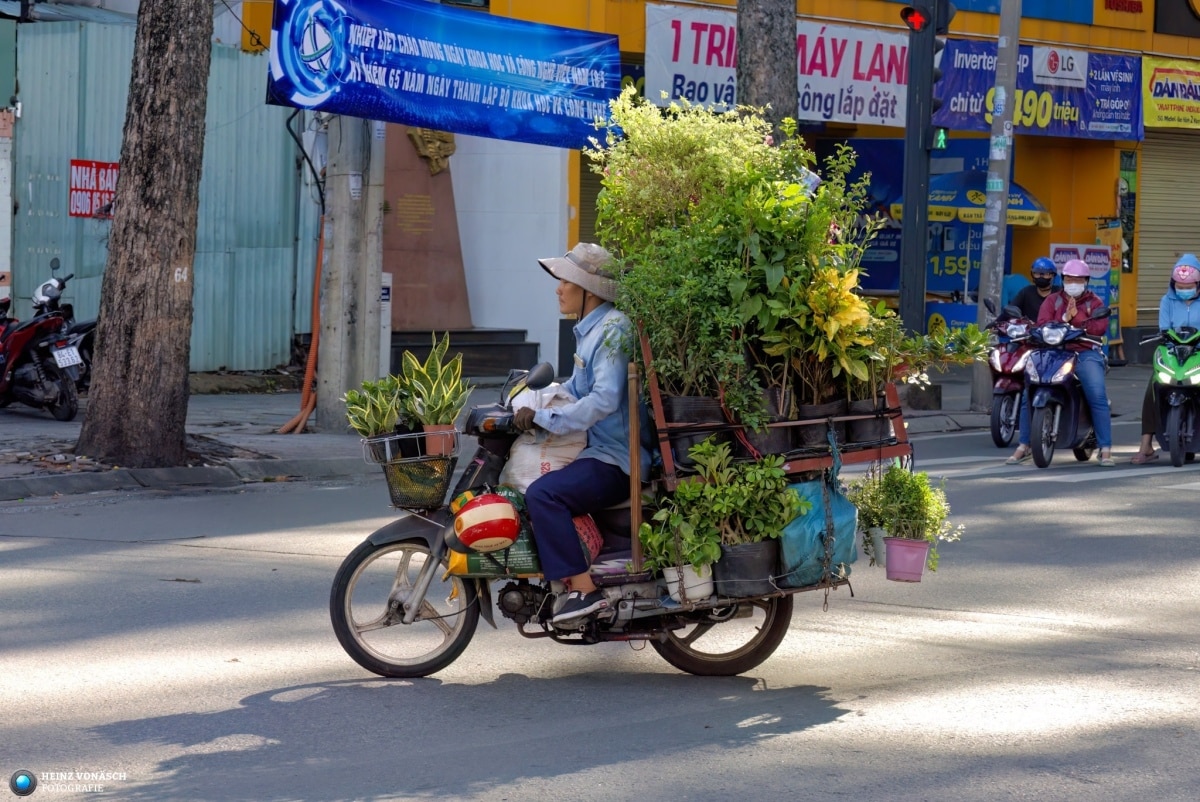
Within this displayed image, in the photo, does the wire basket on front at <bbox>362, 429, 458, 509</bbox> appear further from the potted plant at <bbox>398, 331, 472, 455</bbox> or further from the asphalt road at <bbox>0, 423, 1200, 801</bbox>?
the asphalt road at <bbox>0, 423, 1200, 801</bbox>

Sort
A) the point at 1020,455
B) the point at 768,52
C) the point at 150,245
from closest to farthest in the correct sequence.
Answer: the point at 150,245 → the point at 1020,455 → the point at 768,52

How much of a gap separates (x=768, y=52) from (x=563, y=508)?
10728mm

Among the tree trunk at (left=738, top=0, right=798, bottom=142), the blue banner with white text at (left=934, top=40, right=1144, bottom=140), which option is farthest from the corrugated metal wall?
the blue banner with white text at (left=934, top=40, right=1144, bottom=140)

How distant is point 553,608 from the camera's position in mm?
6098

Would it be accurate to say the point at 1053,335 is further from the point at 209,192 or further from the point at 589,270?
the point at 209,192

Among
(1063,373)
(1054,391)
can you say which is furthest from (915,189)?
(1063,373)

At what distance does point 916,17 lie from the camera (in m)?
16.6

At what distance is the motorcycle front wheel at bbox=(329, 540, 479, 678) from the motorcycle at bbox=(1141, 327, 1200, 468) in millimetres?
8789

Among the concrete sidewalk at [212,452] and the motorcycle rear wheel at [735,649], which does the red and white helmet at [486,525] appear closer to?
the motorcycle rear wheel at [735,649]

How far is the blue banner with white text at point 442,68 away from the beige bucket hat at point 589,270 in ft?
26.3

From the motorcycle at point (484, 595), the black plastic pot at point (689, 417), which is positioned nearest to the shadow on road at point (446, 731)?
the motorcycle at point (484, 595)

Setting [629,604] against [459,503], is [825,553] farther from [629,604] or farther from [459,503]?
[459,503]

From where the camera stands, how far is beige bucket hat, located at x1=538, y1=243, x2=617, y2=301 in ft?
20.1

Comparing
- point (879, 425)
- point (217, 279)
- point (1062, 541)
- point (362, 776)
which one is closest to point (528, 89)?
point (217, 279)
